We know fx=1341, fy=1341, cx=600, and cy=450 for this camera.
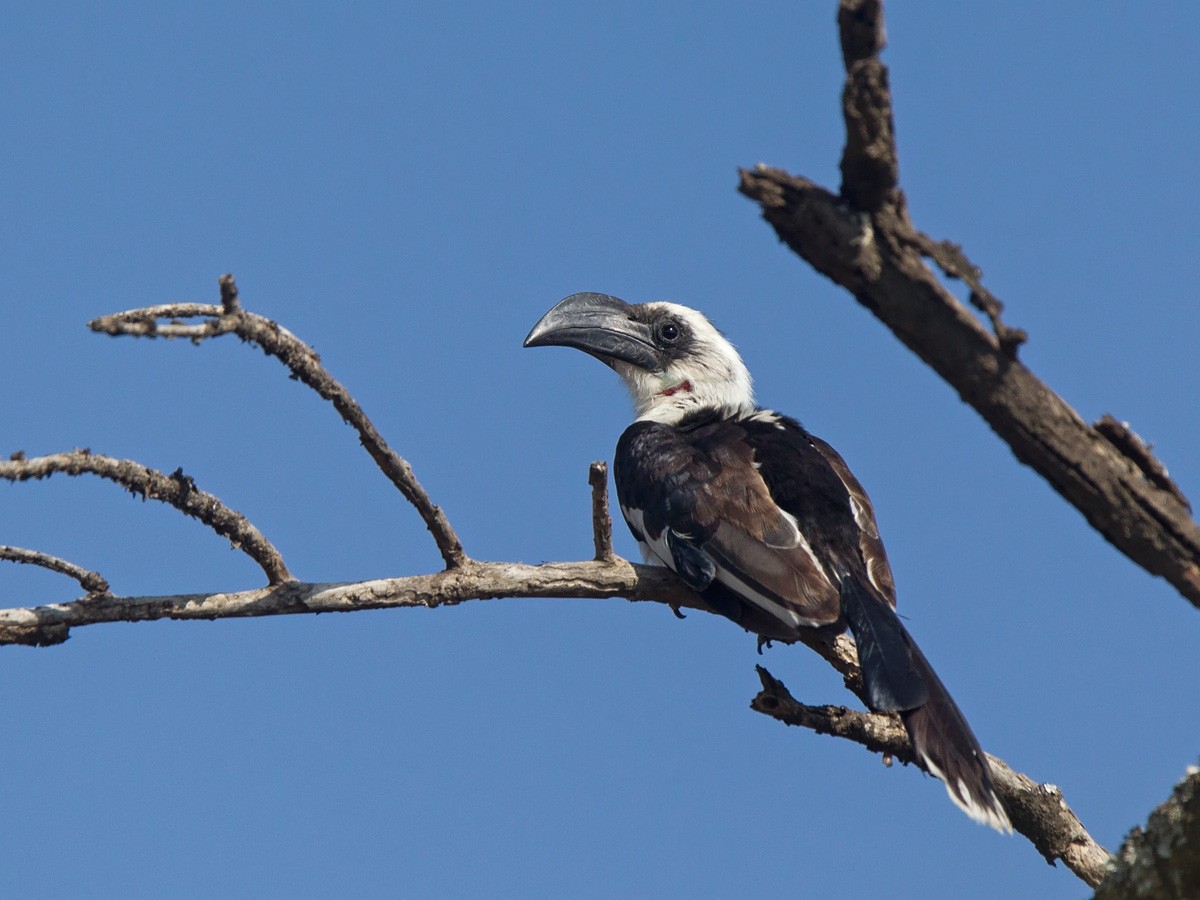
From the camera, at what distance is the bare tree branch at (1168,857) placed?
309cm

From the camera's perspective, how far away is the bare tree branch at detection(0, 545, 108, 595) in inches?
181

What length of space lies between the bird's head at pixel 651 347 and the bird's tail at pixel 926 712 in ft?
9.61

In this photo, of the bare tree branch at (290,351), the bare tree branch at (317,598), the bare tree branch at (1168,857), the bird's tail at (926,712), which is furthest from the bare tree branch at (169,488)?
the bare tree branch at (1168,857)

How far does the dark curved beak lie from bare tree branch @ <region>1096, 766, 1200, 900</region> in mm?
5314

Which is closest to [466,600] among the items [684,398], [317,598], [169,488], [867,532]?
[317,598]

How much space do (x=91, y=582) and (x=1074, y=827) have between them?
12.2 ft

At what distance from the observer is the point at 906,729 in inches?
201

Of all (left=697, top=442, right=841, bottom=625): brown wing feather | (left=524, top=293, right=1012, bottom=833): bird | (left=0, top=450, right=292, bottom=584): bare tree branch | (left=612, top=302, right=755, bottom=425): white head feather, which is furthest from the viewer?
(left=612, top=302, right=755, bottom=425): white head feather

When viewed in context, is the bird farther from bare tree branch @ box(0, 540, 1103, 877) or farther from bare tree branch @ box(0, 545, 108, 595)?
bare tree branch @ box(0, 545, 108, 595)

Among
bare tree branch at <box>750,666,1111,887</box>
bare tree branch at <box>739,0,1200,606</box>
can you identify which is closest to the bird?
bare tree branch at <box>750,666,1111,887</box>

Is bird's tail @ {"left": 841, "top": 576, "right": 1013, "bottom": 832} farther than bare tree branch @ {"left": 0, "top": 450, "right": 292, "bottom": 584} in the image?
Yes

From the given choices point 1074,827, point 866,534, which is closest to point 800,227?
point 1074,827

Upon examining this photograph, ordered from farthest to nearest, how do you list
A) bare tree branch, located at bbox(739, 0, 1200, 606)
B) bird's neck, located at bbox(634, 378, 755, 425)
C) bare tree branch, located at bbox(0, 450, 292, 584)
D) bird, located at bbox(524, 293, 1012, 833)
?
bird's neck, located at bbox(634, 378, 755, 425) → bird, located at bbox(524, 293, 1012, 833) → bare tree branch, located at bbox(0, 450, 292, 584) → bare tree branch, located at bbox(739, 0, 1200, 606)

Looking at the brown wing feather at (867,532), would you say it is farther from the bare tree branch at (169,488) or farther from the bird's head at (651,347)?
the bare tree branch at (169,488)
